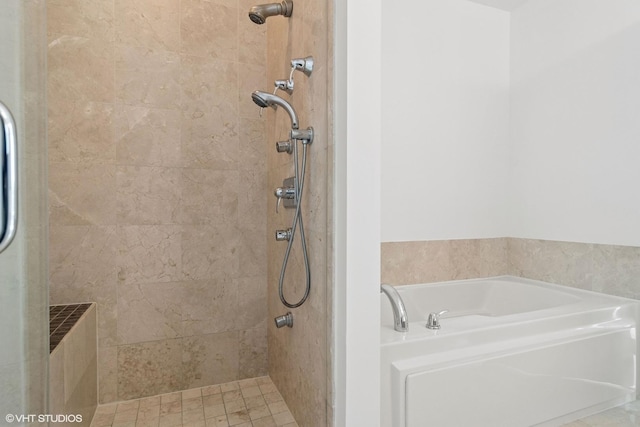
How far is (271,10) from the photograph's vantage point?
178 cm

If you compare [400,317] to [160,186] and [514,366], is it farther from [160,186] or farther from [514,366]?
[160,186]

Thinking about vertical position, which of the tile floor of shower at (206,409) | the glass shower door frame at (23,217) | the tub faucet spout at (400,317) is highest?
the glass shower door frame at (23,217)

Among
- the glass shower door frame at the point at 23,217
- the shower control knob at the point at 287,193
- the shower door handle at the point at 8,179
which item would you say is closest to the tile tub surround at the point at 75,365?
the glass shower door frame at the point at 23,217

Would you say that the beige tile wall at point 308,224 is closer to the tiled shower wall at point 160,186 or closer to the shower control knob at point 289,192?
the shower control knob at point 289,192

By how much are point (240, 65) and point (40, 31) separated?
1.69 m

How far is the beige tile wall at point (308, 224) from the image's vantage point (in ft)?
4.51

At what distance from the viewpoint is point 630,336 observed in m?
1.96

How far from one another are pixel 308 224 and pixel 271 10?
1139mm

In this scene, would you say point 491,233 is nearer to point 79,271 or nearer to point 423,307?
point 423,307

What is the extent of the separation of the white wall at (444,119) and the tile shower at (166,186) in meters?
0.92

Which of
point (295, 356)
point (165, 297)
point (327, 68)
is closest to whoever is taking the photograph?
point (327, 68)

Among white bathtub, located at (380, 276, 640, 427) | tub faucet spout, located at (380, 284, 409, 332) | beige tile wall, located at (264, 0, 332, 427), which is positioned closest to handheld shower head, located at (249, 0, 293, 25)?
beige tile wall, located at (264, 0, 332, 427)

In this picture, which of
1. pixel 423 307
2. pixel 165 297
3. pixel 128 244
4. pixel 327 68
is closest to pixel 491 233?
pixel 423 307

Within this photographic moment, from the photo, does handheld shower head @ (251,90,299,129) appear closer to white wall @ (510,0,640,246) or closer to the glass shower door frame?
the glass shower door frame
